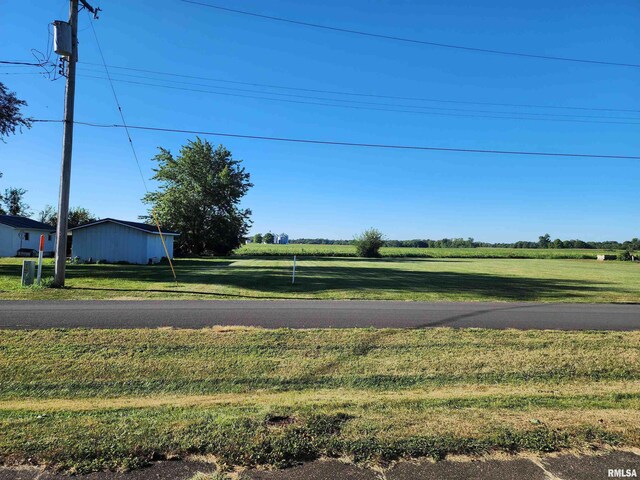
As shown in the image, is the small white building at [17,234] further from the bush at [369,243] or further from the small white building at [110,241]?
the bush at [369,243]

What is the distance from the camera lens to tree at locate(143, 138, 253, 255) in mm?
46919

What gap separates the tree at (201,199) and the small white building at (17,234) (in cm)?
1175

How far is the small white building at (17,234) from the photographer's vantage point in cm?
3516

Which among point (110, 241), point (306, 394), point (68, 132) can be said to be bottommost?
point (306, 394)

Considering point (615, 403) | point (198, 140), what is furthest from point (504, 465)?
point (198, 140)

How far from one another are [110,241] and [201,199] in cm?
1875

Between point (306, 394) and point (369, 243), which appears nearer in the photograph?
point (306, 394)

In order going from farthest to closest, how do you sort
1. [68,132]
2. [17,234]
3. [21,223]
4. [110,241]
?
1. [21,223]
2. [17,234]
3. [110,241]
4. [68,132]

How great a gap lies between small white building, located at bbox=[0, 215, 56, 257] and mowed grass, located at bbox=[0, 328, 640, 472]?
3575cm

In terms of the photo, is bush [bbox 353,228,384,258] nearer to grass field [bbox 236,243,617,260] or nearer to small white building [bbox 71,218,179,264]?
grass field [bbox 236,243,617,260]

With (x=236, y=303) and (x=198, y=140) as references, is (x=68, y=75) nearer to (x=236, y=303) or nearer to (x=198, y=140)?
(x=236, y=303)

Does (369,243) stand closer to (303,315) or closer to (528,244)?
(303,315)

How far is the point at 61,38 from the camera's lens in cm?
1377

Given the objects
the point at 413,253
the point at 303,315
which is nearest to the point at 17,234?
the point at 303,315
